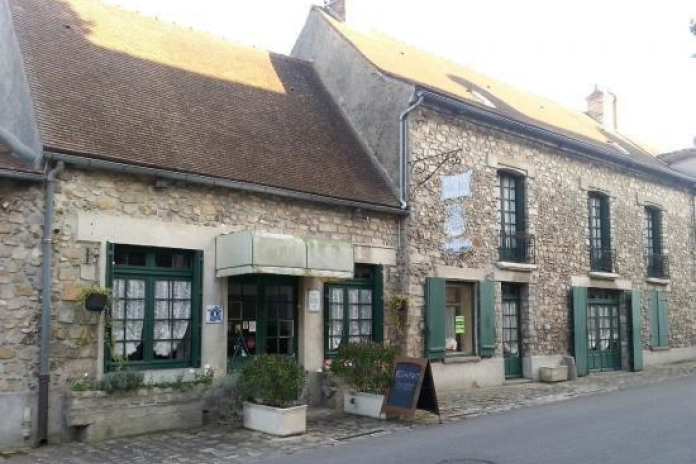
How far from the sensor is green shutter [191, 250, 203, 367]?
32.6 feet

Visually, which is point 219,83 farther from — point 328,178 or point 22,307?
point 22,307

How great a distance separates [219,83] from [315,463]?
7.65 meters

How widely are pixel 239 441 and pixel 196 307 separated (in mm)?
2180

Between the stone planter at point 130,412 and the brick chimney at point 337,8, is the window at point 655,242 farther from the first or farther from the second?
the stone planter at point 130,412

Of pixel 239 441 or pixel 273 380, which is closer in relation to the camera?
pixel 239 441

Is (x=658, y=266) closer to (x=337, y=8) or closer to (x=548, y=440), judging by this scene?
(x=337, y=8)

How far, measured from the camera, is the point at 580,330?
627 inches

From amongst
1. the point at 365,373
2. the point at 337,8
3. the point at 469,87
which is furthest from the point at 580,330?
the point at 337,8

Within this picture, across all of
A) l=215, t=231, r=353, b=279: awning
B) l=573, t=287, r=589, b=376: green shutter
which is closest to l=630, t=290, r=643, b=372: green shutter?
l=573, t=287, r=589, b=376: green shutter

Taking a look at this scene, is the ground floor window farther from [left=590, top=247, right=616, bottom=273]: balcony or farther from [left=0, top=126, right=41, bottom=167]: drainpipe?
[left=590, top=247, right=616, bottom=273]: balcony

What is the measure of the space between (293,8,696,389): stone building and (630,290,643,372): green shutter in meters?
0.04

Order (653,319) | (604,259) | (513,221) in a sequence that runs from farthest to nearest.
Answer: (653,319) → (604,259) → (513,221)

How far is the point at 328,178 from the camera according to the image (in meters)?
12.0

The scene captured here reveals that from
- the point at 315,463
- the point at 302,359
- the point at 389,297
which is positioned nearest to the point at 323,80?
the point at 389,297
